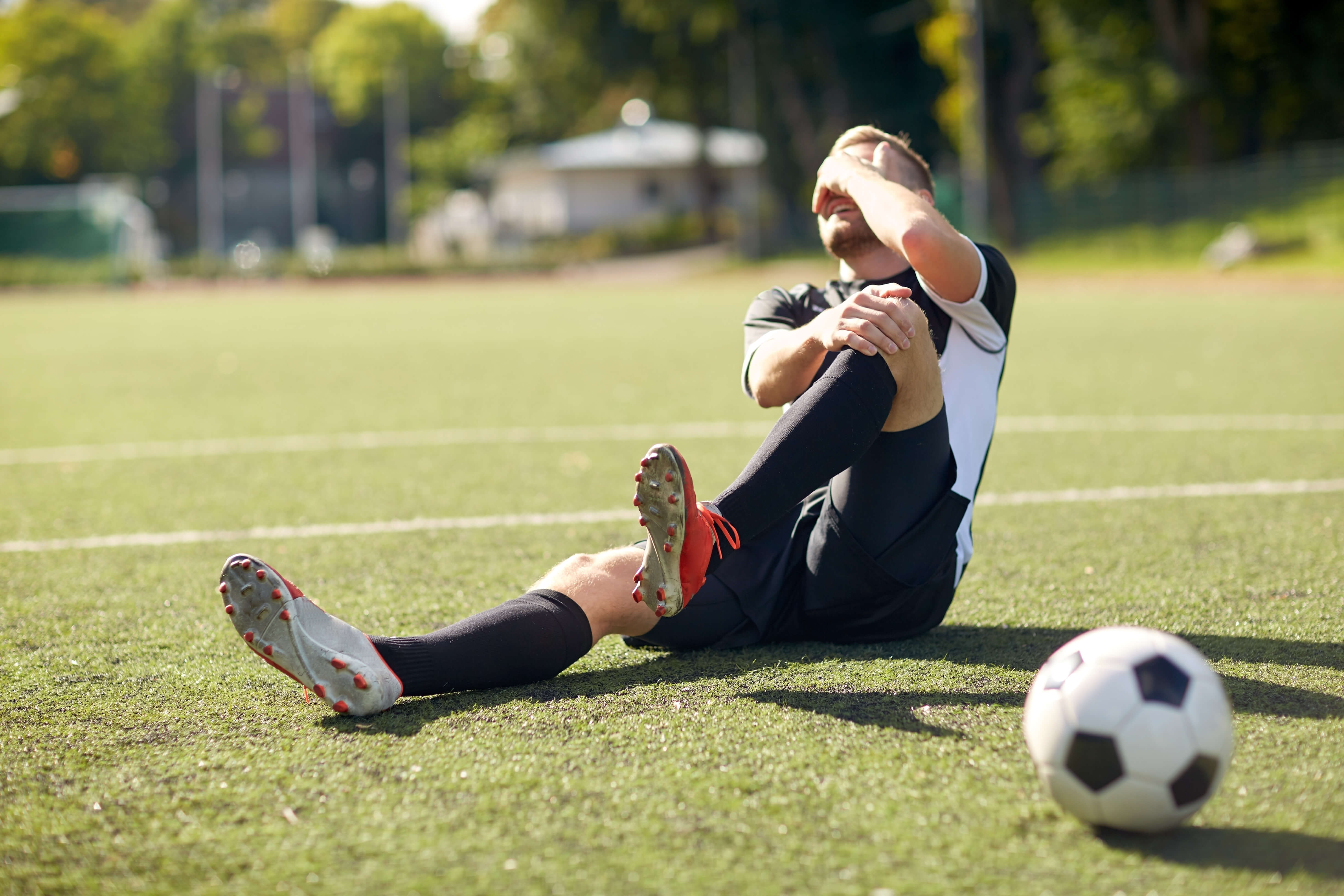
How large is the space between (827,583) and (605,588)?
1.77ft

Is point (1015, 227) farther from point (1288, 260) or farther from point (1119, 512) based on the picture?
point (1119, 512)

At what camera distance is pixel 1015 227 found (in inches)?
1302

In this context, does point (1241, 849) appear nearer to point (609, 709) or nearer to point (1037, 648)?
point (1037, 648)

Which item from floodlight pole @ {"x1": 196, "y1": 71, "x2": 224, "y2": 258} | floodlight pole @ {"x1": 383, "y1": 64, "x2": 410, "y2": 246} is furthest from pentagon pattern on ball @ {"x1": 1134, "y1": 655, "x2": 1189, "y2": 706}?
floodlight pole @ {"x1": 383, "y1": 64, "x2": 410, "y2": 246}

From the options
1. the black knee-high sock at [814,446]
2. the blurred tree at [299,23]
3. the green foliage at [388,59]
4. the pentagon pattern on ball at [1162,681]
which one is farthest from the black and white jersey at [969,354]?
the blurred tree at [299,23]

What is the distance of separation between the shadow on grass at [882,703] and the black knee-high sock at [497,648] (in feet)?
1.42

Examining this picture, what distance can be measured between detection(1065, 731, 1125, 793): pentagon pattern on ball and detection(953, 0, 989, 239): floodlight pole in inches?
1013

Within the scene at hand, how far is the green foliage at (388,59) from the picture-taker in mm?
69688

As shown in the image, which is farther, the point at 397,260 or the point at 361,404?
the point at 397,260

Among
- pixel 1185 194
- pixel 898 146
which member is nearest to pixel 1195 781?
pixel 898 146

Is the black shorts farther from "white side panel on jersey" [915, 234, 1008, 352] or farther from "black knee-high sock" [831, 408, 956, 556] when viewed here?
"white side panel on jersey" [915, 234, 1008, 352]

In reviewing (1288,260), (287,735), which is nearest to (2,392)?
(287,735)

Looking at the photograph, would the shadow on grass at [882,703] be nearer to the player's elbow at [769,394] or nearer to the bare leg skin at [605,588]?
the bare leg skin at [605,588]

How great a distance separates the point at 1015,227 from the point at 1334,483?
96.2 feet
